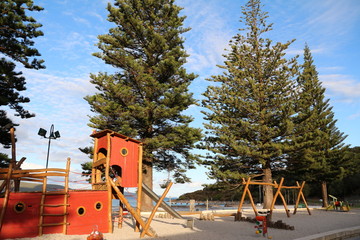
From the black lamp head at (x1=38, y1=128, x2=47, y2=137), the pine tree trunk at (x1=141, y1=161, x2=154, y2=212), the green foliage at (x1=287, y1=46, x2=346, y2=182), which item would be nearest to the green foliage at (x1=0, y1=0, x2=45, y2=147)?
the black lamp head at (x1=38, y1=128, x2=47, y2=137)

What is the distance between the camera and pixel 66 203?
1006 cm

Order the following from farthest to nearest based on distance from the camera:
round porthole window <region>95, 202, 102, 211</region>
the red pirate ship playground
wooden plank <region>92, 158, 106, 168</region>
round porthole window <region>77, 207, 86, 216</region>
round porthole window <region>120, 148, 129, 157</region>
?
1. round porthole window <region>120, 148, 129, 157</region>
2. wooden plank <region>92, 158, 106, 168</region>
3. round porthole window <region>95, 202, 102, 211</region>
4. round porthole window <region>77, 207, 86, 216</region>
5. the red pirate ship playground

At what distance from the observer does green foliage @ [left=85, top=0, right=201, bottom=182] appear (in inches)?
805

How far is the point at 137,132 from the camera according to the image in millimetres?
20578

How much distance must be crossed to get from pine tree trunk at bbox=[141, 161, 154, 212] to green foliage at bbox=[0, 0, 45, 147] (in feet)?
29.3

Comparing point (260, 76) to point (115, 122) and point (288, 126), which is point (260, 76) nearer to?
point (288, 126)

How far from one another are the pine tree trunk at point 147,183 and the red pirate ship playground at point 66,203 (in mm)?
8686

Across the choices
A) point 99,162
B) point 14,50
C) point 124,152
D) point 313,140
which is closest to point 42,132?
point 14,50

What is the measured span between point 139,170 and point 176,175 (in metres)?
11.1

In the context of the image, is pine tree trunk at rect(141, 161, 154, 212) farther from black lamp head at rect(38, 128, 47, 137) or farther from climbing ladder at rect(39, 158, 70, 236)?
climbing ladder at rect(39, 158, 70, 236)

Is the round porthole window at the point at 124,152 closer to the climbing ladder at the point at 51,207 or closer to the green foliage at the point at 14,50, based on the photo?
the climbing ladder at the point at 51,207

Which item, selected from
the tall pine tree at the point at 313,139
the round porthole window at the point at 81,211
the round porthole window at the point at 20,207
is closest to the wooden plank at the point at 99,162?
the round porthole window at the point at 81,211

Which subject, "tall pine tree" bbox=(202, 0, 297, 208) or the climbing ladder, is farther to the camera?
"tall pine tree" bbox=(202, 0, 297, 208)

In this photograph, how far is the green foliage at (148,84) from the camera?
20.4m
